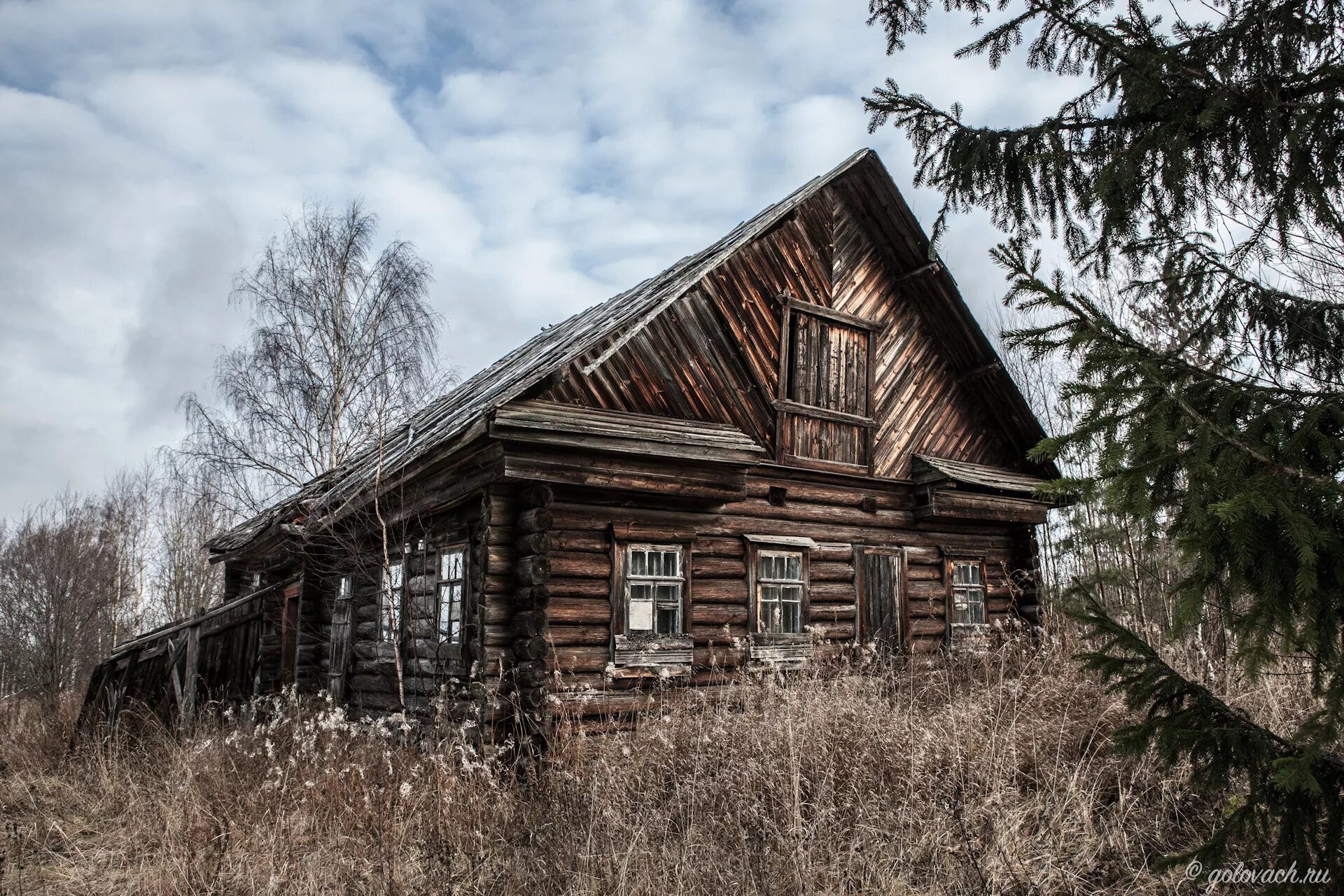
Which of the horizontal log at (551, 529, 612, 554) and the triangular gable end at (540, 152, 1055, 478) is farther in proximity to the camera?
the triangular gable end at (540, 152, 1055, 478)

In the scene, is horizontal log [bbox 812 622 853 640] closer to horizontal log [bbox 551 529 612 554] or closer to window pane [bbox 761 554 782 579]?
window pane [bbox 761 554 782 579]

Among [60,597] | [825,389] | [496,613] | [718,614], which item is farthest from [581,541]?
[60,597]

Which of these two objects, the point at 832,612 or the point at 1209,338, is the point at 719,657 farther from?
the point at 1209,338

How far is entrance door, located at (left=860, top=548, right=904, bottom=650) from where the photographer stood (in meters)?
11.4

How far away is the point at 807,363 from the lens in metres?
11.5

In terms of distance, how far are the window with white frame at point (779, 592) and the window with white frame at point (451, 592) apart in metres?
3.45

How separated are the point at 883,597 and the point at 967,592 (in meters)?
1.86

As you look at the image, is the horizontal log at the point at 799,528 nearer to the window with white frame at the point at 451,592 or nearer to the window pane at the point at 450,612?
the window with white frame at the point at 451,592

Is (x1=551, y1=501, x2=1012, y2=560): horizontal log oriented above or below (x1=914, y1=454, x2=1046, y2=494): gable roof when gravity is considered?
below

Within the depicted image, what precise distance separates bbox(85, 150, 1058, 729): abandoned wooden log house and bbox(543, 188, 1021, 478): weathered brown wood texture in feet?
0.11

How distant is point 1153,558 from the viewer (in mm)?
12141

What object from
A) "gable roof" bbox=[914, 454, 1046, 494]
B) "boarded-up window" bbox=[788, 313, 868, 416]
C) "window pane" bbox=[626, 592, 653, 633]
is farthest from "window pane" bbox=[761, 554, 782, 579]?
"gable roof" bbox=[914, 454, 1046, 494]

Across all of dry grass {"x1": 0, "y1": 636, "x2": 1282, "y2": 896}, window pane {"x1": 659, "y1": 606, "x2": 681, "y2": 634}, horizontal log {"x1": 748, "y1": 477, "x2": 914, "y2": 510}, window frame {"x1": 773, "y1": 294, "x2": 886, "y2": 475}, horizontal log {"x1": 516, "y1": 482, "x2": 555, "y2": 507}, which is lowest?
dry grass {"x1": 0, "y1": 636, "x2": 1282, "y2": 896}

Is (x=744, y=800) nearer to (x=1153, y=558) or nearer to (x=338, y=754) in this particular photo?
(x=338, y=754)
